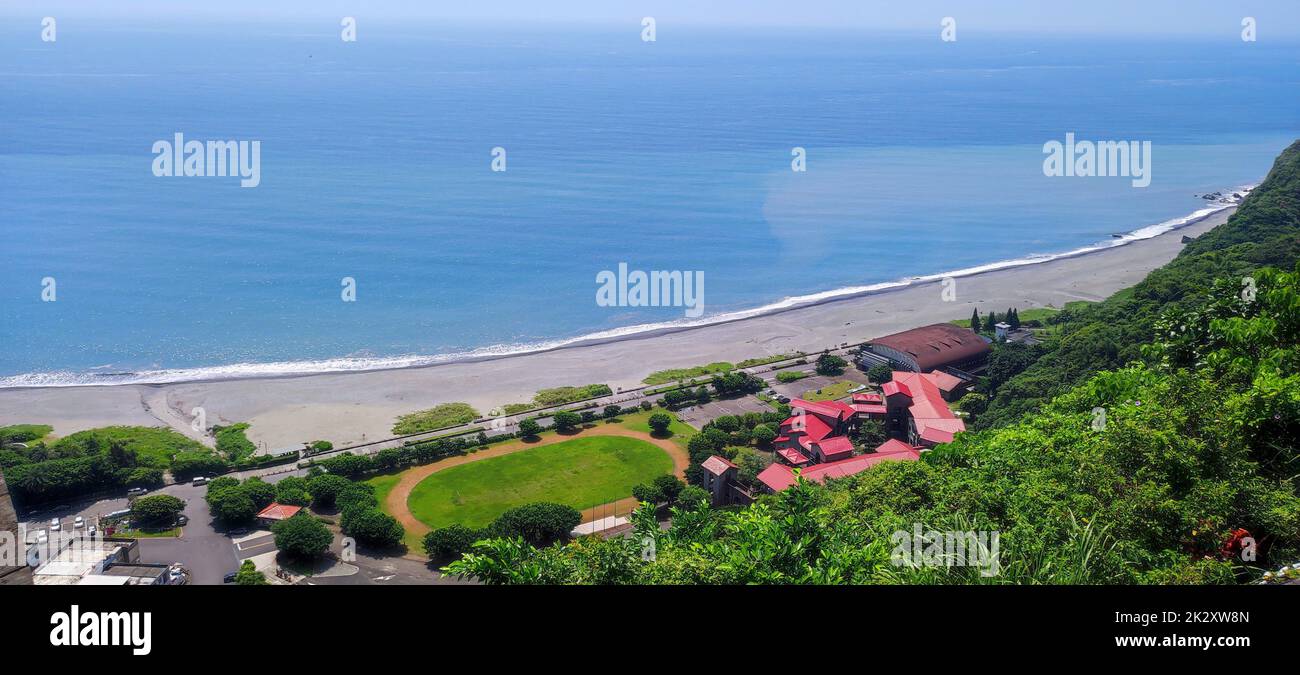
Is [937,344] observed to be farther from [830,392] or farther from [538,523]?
[538,523]

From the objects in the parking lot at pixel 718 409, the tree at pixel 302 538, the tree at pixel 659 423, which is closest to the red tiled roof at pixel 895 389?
the parking lot at pixel 718 409

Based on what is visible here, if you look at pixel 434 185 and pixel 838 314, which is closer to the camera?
pixel 838 314

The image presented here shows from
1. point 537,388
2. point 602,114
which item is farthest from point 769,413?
point 602,114

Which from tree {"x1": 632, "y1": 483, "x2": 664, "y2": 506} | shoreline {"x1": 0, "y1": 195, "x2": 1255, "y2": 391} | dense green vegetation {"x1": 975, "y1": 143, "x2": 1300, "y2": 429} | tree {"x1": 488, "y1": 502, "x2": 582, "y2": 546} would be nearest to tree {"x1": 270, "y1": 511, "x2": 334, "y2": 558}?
tree {"x1": 488, "y1": 502, "x2": 582, "y2": 546}

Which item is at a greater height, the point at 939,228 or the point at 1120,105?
the point at 1120,105

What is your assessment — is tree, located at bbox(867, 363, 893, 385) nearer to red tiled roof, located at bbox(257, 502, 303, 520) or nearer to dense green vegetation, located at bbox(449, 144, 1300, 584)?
dense green vegetation, located at bbox(449, 144, 1300, 584)

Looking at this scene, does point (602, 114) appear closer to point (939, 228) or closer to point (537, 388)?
point (939, 228)
